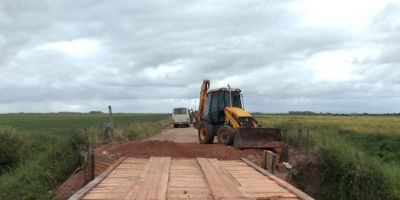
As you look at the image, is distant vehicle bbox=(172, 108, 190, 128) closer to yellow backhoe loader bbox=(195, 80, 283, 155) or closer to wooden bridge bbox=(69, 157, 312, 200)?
yellow backhoe loader bbox=(195, 80, 283, 155)

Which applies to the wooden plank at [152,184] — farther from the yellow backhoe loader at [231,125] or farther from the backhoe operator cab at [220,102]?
the backhoe operator cab at [220,102]

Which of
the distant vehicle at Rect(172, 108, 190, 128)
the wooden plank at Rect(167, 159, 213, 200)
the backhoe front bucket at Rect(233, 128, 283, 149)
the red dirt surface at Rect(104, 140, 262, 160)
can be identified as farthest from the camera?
the distant vehicle at Rect(172, 108, 190, 128)

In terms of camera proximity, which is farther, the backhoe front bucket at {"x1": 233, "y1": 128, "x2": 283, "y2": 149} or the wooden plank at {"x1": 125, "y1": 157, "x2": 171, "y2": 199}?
the backhoe front bucket at {"x1": 233, "y1": 128, "x2": 283, "y2": 149}

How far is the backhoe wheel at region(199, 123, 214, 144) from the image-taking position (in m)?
21.8

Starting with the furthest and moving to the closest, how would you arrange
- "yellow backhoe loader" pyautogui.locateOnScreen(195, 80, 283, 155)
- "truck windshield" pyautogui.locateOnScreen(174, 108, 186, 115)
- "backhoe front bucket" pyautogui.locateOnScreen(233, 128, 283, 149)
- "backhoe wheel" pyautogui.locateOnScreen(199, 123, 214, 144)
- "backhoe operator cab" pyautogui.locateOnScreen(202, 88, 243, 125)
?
"truck windshield" pyautogui.locateOnScreen(174, 108, 186, 115) → "backhoe wheel" pyautogui.locateOnScreen(199, 123, 214, 144) → "backhoe operator cab" pyautogui.locateOnScreen(202, 88, 243, 125) → "yellow backhoe loader" pyautogui.locateOnScreen(195, 80, 283, 155) → "backhoe front bucket" pyautogui.locateOnScreen(233, 128, 283, 149)

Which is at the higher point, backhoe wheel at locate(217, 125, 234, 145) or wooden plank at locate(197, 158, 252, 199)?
backhoe wheel at locate(217, 125, 234, 145)

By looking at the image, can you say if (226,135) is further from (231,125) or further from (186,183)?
(186,183)

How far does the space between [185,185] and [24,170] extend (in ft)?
34.7

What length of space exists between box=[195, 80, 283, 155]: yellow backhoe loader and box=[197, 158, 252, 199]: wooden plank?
653 centimetres

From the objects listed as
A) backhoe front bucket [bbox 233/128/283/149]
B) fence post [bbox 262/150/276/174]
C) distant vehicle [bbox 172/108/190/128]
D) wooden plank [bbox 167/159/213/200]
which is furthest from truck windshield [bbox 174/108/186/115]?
wooden plank [bbox 167/159/213/200]

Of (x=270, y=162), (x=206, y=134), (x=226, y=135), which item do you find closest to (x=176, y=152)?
(x=270, y=162)

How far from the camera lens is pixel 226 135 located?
1934 cm

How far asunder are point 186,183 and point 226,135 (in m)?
10.9

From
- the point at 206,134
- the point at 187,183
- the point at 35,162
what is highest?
the point at 206,134
